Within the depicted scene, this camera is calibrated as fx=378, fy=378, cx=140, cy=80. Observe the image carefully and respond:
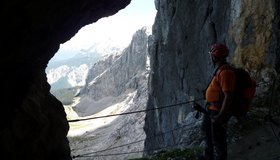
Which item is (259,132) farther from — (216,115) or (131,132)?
(131,132)

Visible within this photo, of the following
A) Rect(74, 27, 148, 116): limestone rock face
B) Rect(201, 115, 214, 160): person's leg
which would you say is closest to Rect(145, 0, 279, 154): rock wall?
Rect(201, 115, 214, 160): person's leg

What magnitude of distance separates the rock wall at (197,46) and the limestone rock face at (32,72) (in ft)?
37.1

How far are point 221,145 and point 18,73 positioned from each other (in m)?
6.37

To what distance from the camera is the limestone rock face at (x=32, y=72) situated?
9.85 metres

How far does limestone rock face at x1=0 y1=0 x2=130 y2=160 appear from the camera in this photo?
985 centimetres

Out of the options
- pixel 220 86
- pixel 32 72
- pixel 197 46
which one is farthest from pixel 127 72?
pixel 220 86

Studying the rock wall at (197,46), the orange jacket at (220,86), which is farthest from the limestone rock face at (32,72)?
the rock wall at (197,46)

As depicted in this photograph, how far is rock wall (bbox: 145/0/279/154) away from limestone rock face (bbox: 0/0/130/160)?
11299 millimetres

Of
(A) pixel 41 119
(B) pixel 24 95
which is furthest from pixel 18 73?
(A) pixel 41 119

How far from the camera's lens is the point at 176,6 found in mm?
42062

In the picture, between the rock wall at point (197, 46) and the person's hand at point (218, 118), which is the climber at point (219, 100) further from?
the rock wall at point (197, 46)

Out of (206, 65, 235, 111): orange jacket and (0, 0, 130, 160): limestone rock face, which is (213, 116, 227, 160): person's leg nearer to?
(206, 65, 235, 111): orange jacket

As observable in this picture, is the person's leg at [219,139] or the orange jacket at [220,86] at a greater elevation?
the orange jacket at [220,86]

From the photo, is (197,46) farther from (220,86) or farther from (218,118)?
(218,118)
